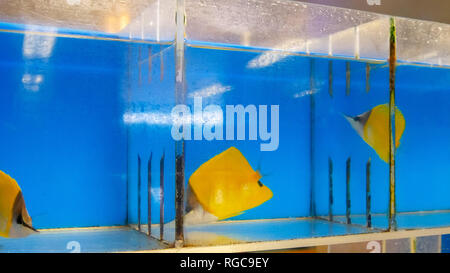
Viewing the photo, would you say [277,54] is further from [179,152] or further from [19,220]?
[19,220]

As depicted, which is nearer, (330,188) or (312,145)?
(330,188)

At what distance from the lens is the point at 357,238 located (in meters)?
2.33

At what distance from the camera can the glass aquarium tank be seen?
2.05 m

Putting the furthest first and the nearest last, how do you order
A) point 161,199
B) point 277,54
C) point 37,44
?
point 277,54 → point 37,44 → point 161,199

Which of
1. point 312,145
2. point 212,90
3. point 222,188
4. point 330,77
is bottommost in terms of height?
point 222,188

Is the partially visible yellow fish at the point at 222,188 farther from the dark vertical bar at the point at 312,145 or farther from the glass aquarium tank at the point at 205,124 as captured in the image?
the dark vertical bar at the point at 312,145

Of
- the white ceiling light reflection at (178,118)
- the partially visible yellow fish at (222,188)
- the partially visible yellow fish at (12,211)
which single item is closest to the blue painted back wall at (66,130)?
the partially visible yellow fish at (12,211)

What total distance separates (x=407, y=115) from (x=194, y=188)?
1.48 metres

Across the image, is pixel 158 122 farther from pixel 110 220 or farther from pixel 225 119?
pixel 110 220

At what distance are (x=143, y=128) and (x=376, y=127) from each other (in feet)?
4.12

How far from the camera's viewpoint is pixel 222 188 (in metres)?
2.17

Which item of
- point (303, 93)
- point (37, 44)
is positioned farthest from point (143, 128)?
point (303, 93)

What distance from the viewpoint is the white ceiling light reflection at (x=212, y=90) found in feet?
7.22
